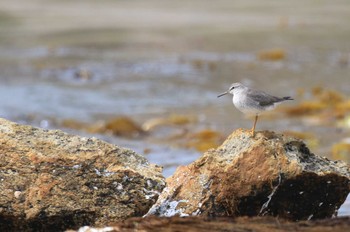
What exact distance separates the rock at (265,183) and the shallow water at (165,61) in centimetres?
149

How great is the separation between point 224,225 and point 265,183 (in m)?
0.84

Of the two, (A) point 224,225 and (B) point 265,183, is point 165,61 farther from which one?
(A) point 224,225

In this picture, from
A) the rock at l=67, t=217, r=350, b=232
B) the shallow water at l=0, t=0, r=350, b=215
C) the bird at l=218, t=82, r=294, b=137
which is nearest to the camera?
the rock at l=67, t=217, r=350, b=232

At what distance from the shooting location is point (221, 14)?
23.8 m

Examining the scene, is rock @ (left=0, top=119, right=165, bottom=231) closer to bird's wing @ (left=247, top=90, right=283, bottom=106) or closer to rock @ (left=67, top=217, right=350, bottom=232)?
rock @ (left=67, top=217, right=350, bottom=232)

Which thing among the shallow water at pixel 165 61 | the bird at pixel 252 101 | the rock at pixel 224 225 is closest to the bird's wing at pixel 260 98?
the bird at pixel 252 101

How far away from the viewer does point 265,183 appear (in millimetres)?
5410

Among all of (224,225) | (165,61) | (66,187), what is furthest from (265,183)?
(165,61)

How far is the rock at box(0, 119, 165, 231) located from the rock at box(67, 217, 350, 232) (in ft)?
2.27

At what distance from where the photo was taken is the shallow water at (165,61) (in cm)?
1289

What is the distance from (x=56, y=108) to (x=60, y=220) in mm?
8209

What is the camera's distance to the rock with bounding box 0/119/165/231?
538cm

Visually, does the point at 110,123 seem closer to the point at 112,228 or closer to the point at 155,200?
the point at 155,200

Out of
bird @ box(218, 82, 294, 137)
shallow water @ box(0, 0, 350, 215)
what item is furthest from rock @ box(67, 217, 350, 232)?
shallow water @ box(0, 0, 350, 215)
